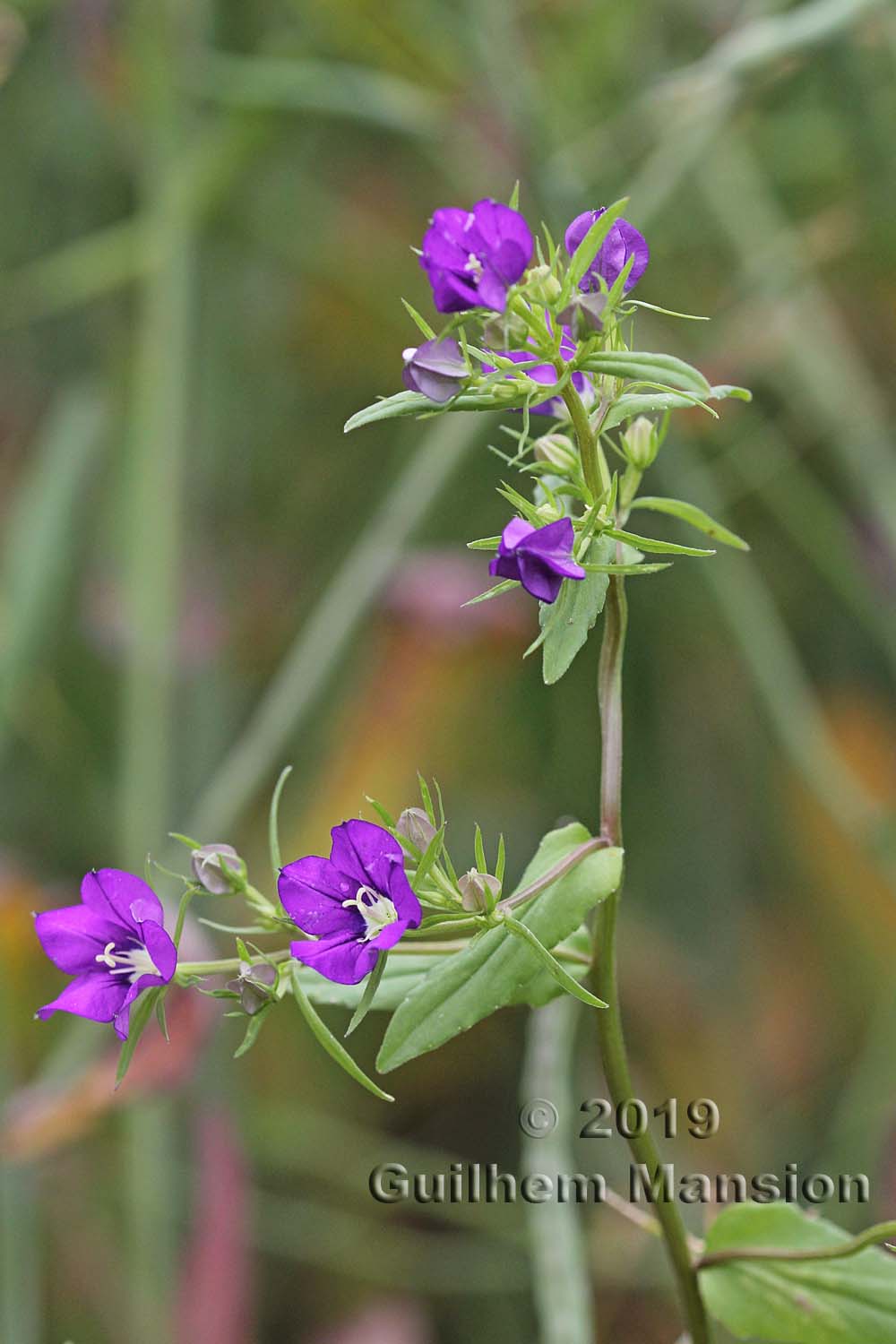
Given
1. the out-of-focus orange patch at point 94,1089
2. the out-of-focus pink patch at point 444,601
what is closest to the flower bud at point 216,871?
the out-of-focus orange patch at point 94,1089

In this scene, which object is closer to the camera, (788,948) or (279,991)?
(279,991)

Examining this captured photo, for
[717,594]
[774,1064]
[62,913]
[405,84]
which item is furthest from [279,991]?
[405,84]

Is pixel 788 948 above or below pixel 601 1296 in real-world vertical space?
above

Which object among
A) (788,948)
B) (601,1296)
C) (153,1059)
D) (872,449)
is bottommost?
(601,1296)

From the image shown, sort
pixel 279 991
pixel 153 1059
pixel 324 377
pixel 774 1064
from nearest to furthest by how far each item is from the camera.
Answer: pixel 279 991 < pixel 153 1059 < pixel 774 1064 < pixel 324 377

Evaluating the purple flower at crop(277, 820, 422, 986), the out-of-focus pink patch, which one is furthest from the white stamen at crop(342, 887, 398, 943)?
the out-of-focus pink patch

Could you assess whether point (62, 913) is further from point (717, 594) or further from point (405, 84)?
point (405, 84)

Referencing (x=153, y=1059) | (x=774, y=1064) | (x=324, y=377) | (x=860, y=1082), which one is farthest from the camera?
(x=324, y=377)

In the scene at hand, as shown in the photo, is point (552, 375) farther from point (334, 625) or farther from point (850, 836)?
point (850, 836)
